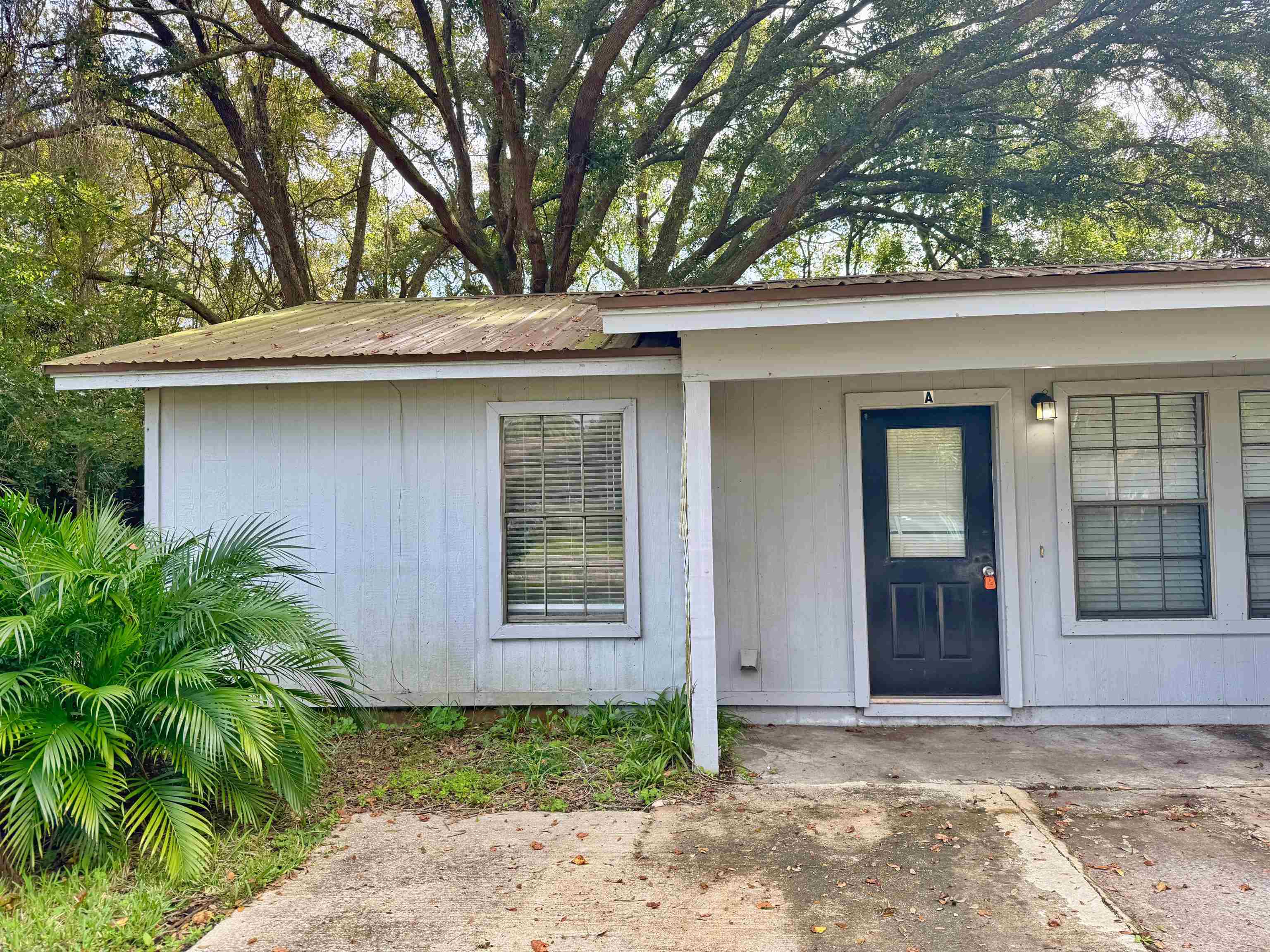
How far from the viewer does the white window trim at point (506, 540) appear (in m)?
5.38

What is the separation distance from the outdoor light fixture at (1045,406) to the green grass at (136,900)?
5017mm

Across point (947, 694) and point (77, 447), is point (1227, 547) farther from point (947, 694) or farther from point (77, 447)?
point (77, 447)

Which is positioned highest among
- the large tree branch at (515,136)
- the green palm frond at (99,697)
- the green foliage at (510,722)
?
the large tree branch at (515,136)

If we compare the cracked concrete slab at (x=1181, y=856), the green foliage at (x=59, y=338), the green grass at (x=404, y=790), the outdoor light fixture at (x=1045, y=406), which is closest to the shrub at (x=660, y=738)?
the green grass at (x=404, y=790)

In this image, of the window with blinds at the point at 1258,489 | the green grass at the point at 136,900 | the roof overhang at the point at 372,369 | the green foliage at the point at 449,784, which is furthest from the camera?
the window with blinds at the point at 1258,489

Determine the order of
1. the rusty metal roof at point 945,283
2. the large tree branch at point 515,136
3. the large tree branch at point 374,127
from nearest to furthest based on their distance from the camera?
the rusty metal roof at point 945,283 < the large tree branch at point 515,136 < the large tree branch at point 374,127

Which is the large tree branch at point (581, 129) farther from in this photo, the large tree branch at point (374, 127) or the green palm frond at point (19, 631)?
the green palm frond at point (19, 631)

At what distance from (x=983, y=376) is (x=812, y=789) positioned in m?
2.99

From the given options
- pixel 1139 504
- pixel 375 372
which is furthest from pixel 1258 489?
pixel 375 372

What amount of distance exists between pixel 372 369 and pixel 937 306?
3419 mm

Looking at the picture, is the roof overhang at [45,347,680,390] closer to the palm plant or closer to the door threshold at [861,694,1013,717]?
the palm plant

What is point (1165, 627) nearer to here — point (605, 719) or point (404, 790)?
point (605, 719)

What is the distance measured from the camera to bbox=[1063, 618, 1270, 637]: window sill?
5270mm

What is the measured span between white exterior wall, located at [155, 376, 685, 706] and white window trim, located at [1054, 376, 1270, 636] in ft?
8.52
